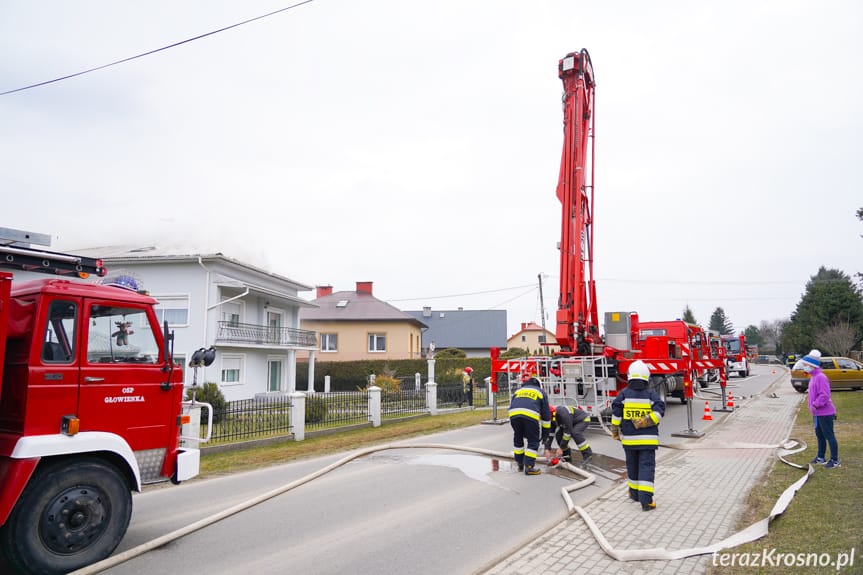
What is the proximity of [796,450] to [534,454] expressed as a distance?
4974 mm

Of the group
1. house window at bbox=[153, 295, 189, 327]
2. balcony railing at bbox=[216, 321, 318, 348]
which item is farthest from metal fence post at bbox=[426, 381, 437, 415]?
house window at bbox=[153, 295, 189, 327]

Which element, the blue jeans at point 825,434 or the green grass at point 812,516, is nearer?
the green grass at point 812,516

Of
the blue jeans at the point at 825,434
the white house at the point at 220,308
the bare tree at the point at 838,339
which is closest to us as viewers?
the blue jeans at the point at 825,434

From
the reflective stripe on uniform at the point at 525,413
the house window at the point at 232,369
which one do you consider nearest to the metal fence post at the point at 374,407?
the reflective stripe on uniform at the point at 525,413

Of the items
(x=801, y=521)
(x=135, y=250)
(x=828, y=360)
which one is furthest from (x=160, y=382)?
(x=828, y=360)

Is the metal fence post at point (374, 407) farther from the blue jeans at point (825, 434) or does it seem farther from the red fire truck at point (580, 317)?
the blue jeans at point (825, 434)

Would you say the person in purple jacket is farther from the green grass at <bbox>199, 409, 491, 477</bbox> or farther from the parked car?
the parked car

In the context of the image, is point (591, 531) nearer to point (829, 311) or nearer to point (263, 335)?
point (263, 335)

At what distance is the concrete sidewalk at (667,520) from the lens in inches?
185

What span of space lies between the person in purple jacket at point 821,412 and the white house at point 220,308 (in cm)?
1939

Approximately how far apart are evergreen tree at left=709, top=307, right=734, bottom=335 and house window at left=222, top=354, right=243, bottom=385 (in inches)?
3770

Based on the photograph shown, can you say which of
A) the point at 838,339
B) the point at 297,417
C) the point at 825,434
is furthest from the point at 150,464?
the point at 838,339

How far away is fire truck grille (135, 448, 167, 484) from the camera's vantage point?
5.31 meters

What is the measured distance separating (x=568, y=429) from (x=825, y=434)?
12.0ft
